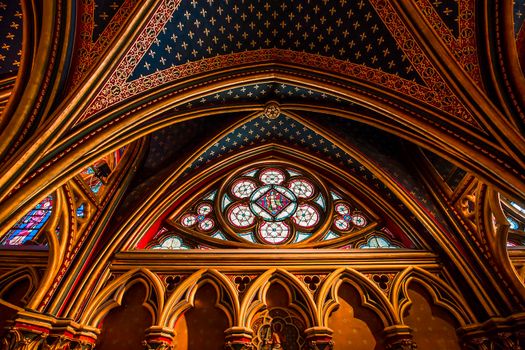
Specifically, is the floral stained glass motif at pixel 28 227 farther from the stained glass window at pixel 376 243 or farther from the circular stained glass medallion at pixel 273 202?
the stained glass window at pixel 376 243

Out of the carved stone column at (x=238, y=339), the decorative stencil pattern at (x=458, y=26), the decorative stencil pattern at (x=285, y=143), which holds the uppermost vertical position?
the decorative stencil pattern at (x=458, y=26)

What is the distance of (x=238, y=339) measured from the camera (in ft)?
19.5

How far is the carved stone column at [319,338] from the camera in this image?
5.93 metres

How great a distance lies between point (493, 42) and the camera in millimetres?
5418

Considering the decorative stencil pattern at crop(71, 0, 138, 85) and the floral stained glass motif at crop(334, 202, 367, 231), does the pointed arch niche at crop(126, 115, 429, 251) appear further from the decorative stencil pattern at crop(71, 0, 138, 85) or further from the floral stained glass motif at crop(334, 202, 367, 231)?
the decorative stencil pattern at crop(71, 0, 138, 85)

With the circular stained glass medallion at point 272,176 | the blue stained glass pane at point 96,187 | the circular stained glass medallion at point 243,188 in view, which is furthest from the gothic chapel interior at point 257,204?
the circular stained glass medallion at point 272,176

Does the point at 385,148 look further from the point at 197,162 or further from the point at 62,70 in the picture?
the point at 62,70

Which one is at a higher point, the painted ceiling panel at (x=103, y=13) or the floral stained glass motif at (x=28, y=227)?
the painted ceiling panel at (x=103, y=13)

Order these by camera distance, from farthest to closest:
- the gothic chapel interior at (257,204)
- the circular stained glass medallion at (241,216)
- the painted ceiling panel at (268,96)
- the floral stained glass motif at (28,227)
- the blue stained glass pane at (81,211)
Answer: the circular stained glass medallion at (241,216) → the floral stained glass motif at (28,227) → the painted ceiling panel at (268,96) → the blue stained glass pane at (81,211) → the gothic chapel interior at (257,204)

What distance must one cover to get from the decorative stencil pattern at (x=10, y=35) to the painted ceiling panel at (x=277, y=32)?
2.55 m

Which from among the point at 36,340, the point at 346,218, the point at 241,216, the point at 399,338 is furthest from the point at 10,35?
the point at 399,338

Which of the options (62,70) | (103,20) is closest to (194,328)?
(62,70)

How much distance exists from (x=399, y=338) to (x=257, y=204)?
4186 millimetres

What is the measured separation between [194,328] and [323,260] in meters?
2.86
